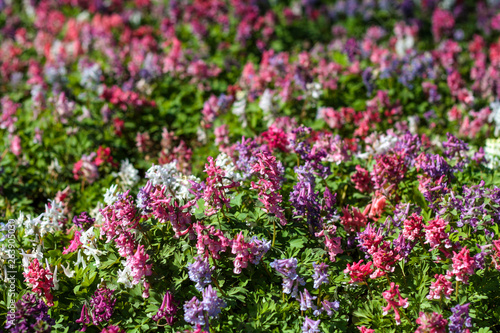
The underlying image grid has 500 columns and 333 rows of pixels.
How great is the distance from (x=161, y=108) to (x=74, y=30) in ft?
13.2

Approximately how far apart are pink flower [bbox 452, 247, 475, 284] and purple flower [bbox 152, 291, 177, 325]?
2337mm

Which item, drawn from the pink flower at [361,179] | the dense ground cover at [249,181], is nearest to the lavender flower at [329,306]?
the dense ground cover at [249,181]

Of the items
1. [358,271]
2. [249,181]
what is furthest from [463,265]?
[249,181]

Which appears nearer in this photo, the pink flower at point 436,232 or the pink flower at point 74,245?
the pink flower at point 436,232

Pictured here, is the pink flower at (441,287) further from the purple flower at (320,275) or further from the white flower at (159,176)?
the white flower at (159,176)

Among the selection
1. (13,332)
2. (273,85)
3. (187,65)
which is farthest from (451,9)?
(13,332)

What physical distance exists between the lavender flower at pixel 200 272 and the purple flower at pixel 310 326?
85 cm

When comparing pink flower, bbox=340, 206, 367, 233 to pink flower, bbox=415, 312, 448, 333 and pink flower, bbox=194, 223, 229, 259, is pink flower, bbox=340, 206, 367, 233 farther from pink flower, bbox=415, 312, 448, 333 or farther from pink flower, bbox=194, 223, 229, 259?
pink flower, bbox=194, 223, 229, 259

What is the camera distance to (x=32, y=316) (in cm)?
385

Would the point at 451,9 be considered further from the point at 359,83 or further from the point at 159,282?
the point at 159,282

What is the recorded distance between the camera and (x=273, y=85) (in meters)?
7.99

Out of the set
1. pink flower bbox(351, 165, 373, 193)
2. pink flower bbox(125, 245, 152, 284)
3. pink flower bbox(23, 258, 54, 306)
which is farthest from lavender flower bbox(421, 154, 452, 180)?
pink flower bbox(23, 258, 54, 306)

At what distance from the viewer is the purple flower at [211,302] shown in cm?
361

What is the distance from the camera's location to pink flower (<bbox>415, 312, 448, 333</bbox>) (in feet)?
11.5
